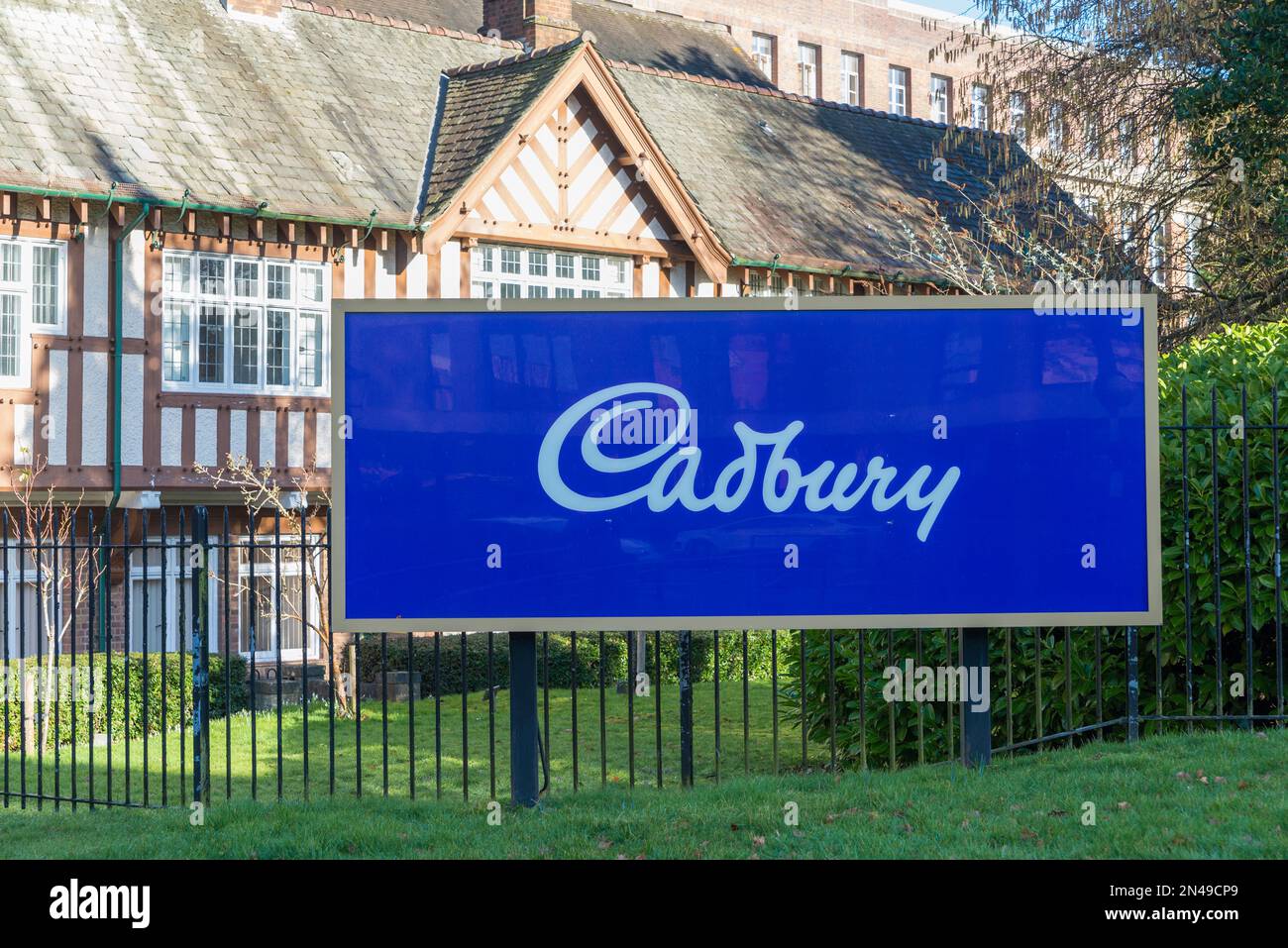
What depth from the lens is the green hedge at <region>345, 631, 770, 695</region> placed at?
752 inches

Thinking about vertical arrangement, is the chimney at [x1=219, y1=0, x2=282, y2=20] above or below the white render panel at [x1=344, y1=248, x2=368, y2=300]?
above

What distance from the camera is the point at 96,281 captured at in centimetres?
1827

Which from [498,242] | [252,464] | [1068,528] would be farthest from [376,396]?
[498,242]

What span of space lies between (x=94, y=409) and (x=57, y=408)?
458 mm

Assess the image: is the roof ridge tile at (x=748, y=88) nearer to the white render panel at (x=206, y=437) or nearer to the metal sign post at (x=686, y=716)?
the white render panel at (x=206, y=437)

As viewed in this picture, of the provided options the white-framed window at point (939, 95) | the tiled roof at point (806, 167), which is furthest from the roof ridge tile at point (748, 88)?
the white-framed window at point (939, 95)

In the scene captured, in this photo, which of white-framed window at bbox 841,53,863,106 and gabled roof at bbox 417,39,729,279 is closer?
gabled roof at bbox 417,39,729,279

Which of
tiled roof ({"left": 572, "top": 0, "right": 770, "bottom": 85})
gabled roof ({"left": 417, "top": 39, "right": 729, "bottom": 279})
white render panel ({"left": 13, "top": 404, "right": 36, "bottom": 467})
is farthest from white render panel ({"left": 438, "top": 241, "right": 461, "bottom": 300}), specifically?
tiled roof ({"left": 572, "top": 0, "right": 770, "bottom": 85})

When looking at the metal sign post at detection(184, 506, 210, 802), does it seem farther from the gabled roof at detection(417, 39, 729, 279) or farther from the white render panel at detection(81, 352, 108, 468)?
the gabled roof at detection(417, 39, 729, 279)

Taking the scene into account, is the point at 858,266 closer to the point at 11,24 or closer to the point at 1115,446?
the point at 11,24

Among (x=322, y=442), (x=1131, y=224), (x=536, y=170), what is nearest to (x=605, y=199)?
(x=536, y=170)

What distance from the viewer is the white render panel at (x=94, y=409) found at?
18.0 meters

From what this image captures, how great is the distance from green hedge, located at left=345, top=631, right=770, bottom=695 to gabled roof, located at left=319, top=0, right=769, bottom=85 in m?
15.1

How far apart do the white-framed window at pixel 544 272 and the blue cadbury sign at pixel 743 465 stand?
1314cm
